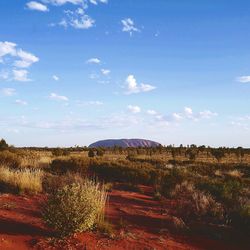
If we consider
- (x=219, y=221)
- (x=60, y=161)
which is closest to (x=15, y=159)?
(x=60, y=161)

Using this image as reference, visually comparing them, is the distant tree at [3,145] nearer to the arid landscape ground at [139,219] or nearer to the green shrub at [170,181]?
the green shrub at [170,181]

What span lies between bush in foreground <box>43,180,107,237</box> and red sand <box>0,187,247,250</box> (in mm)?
269

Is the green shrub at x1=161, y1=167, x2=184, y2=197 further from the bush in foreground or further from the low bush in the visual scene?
the bush in foreground

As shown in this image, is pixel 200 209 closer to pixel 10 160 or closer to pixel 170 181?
pixel 170 181

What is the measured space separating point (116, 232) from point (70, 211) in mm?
1373

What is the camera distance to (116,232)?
9.71 meters

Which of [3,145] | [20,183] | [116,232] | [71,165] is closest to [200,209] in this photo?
[116,232]

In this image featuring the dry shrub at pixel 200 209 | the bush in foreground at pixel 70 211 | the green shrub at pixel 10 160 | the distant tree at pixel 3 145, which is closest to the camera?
the bush in foreground at pixel 70 211

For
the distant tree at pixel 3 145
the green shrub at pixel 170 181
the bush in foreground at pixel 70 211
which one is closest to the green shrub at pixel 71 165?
the green shrub at pixel 170 181

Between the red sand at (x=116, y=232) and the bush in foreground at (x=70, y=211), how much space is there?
0.27 metres

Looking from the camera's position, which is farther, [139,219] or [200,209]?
[200,209]

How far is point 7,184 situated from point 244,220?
812 centimetres

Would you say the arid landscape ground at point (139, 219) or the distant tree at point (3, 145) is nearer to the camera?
the arid landscape ground at point (139, 219)

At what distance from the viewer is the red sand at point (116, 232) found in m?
8.65
